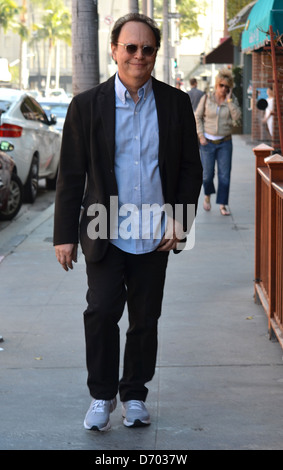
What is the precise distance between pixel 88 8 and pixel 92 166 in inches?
274

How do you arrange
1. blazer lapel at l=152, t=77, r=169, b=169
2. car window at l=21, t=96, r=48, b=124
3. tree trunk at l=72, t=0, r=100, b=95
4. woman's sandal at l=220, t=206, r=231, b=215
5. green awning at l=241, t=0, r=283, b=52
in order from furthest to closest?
1. car window at l=21, t=96, r=48, b=124
2. woman's sandal at l=220, t=206, r=231, b=215
3. tree trunk at l=72, t=0, r=100, b=95
4. green awning at l=241, t=0, r=283, b=52
5. blazer lapel at l=152, t=77, r=169, b=169

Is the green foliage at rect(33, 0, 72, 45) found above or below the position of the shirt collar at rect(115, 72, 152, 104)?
above

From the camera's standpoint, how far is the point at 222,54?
1578 inches

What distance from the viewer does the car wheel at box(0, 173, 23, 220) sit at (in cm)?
1316

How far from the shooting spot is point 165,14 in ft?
141

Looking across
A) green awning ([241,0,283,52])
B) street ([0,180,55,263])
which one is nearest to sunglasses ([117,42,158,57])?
green awning ([241,0,283,52])

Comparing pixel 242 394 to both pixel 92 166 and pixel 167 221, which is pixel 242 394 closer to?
pixel 167 221

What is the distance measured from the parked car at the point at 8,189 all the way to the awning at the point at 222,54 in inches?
1062

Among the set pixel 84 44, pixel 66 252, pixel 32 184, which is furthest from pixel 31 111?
pixel 66 252

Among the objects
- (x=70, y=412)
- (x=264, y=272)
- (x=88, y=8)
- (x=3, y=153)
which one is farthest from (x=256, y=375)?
(x=3, y=153)

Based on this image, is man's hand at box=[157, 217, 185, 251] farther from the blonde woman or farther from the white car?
the white car

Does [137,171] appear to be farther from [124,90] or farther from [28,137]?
[28,137]

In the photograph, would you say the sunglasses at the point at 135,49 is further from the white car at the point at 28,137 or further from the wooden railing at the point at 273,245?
the white car at the point at 28,137

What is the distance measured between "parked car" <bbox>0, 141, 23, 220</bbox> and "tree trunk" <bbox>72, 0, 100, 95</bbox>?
1695mm
